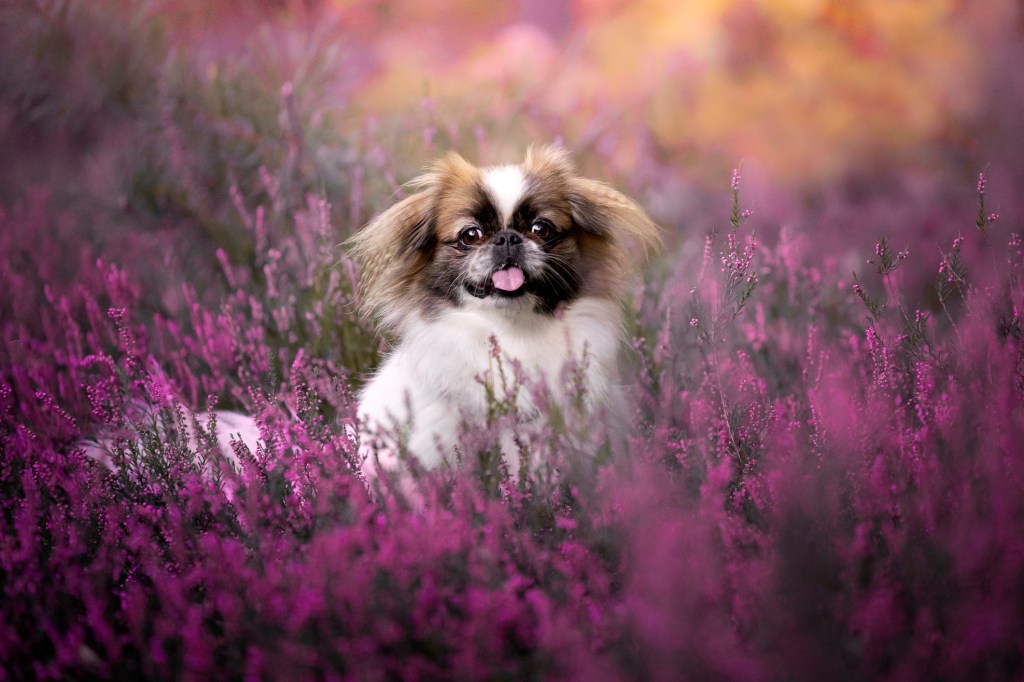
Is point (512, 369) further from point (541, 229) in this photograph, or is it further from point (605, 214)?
point (605, 214)

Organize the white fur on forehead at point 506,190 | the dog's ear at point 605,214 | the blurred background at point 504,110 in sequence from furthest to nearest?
the blurred background at point 504,110
the dog's ear at point 605,214
the white fur on forehead at point 506,190

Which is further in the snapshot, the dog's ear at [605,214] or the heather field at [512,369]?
the dog's ear at [605,214]

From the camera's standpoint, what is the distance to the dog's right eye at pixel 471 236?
268 cm

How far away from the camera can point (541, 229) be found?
2719 mm

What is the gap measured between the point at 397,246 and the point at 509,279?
1.99ft

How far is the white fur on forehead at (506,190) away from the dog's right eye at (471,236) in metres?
0.10

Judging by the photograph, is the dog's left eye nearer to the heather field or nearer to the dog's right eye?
the dog's right eye

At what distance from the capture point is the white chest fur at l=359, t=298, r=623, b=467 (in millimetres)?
2510

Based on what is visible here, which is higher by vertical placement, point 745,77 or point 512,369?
point 745,77

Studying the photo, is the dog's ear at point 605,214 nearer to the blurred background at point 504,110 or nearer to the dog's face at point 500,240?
the dog's face at point 500,240

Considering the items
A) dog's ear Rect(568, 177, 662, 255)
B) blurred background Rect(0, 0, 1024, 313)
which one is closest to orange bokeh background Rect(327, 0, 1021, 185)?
blurred background Rect(0, 0, 1024, 313)

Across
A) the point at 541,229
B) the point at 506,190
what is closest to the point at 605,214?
the point at 541,229

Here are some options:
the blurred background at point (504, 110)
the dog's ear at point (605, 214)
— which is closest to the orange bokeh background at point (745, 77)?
the blurred background at point (504, 110)

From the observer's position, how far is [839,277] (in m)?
4.05
